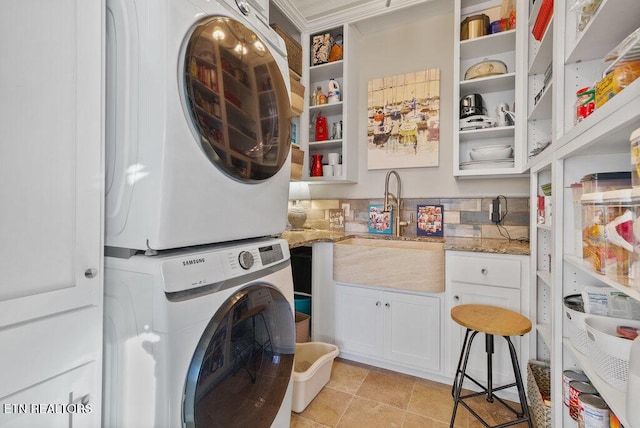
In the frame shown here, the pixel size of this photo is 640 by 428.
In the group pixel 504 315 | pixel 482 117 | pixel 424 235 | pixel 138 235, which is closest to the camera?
pixel 138 235

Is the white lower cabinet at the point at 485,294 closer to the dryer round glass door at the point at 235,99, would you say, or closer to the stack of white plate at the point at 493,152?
the stack of white plate at the point at 493,152

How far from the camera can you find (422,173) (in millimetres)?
2541

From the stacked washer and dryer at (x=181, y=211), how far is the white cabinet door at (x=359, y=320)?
1152 millimetres

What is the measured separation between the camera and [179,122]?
82 centimetres

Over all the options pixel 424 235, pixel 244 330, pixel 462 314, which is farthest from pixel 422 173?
pixel 244 330

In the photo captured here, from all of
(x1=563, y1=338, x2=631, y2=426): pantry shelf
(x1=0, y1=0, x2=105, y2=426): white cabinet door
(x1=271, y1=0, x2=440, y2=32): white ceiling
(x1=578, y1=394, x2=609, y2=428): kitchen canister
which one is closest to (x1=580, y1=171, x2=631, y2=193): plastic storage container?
(x1=563, y1=338, x2=631, y2=426): pantry shelf

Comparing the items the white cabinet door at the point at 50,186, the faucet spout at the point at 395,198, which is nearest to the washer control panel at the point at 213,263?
the white cabinet door at the point at 50,186

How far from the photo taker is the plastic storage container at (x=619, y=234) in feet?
2.44

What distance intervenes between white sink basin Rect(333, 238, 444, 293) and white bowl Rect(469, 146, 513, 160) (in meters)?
0.73

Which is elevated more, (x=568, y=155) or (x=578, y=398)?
(x=568, y=155)

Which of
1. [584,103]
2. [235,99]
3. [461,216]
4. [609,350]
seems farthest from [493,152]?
[235,99]

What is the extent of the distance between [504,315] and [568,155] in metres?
0.86

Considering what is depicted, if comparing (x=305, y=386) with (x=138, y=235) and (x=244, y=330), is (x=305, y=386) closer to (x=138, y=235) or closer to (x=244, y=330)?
(x=244, y=330)

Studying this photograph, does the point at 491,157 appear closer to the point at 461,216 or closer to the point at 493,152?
the point at 493,152
